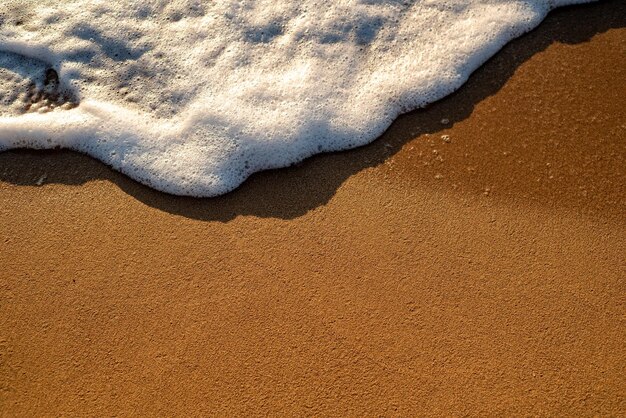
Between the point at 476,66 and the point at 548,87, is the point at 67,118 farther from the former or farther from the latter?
the point at 548,87

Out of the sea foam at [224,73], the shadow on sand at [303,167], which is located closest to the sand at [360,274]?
the shadow on sand at [303,167]

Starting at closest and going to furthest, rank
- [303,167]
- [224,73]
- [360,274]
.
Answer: [360,274] → [303,167] → [224,73]

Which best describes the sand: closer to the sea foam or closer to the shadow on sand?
the shadow on sand

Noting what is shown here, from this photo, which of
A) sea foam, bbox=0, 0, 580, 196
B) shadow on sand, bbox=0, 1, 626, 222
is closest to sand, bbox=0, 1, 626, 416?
shadow on sand, bbox=0, 1, 626, 222

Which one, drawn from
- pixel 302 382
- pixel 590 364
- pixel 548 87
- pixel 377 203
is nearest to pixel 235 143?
pixel 377 203

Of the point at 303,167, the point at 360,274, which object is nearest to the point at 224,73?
the point at 303,167

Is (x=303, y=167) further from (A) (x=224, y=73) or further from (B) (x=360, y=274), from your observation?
(A) (x=224, y=73)
